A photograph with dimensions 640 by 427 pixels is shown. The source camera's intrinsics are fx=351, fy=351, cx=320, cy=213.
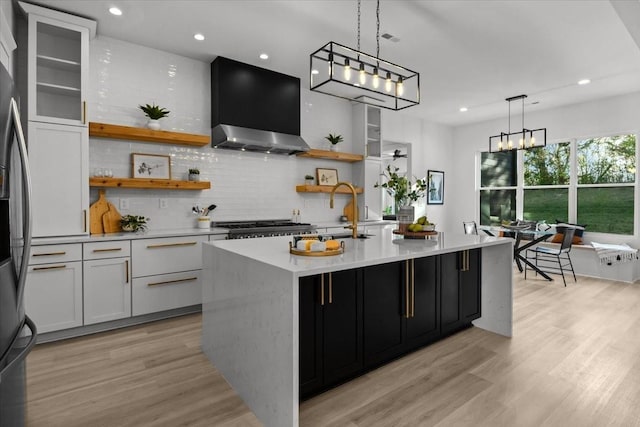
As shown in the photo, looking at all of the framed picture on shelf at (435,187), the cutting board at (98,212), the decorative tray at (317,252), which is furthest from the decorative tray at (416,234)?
the framed picture on shelf at (435,187)

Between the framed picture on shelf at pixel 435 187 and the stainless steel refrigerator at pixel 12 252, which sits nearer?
the stainless steel refrigerator at pixel 12 252

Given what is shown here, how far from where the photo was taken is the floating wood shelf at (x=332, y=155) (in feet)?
16.9

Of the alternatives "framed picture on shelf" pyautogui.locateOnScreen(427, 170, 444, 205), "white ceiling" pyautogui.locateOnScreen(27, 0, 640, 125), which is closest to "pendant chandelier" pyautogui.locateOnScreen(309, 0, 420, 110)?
"white ceiling" pyautogui.locateOnScreen(27, 0, 640, 125)

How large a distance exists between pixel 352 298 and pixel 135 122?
3.25 meters

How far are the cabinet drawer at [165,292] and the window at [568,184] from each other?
248 inches

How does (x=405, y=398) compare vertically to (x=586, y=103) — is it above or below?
below

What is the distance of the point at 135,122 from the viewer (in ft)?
13.0

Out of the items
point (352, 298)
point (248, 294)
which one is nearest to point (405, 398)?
point (352, 298)

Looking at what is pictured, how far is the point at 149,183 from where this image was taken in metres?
3.82

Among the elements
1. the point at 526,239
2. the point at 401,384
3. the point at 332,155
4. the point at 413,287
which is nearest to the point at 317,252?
the point at 413,287

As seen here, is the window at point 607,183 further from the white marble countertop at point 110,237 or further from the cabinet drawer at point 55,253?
the cabinet drawer at point 55,253

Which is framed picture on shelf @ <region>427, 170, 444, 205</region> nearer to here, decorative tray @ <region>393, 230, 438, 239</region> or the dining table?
the dining table

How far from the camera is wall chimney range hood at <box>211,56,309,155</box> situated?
13.9 ft

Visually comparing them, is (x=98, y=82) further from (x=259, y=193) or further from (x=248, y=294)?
(x=248, y=294)
